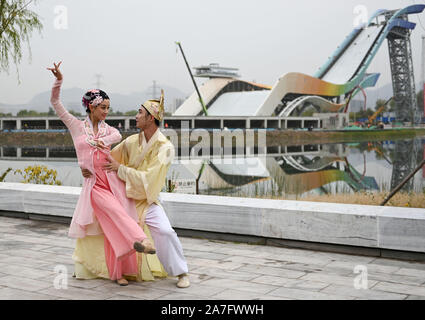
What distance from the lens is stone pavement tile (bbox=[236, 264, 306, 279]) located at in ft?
15.0

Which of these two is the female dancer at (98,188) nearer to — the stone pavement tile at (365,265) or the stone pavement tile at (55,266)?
the stone pavement tile at (55,266)

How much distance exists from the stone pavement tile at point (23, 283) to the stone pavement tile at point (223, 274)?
1.28 m

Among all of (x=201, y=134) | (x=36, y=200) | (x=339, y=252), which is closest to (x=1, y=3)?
(x=36, y=200)

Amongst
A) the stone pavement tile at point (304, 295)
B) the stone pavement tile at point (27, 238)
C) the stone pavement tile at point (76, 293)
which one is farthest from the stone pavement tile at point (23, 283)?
the stone pavement tile at point (304, 295)

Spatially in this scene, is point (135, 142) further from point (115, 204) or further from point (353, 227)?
point (353, 227)

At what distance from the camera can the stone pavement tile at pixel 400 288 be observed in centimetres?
403

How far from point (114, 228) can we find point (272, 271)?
1.45 m

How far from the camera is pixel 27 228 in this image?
688 centimetres

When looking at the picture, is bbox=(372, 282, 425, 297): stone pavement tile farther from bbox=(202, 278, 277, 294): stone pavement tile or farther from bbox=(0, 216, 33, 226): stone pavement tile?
bbox=(0, 216, 33, 226): stone pavement tile

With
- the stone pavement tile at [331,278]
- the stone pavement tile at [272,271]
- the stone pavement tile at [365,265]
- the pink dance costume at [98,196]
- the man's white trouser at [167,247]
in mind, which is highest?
the pink dance costume at [98,196]

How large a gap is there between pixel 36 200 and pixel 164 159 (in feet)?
12.2

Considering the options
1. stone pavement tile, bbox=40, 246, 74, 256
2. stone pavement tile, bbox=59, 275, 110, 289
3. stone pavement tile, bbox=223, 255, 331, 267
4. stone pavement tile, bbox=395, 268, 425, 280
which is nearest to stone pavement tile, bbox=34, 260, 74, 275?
stone pavement tile, bbox=59, 275, 110, 289

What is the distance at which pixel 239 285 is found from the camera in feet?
14.0

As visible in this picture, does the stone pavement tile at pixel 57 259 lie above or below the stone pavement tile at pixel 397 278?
below
